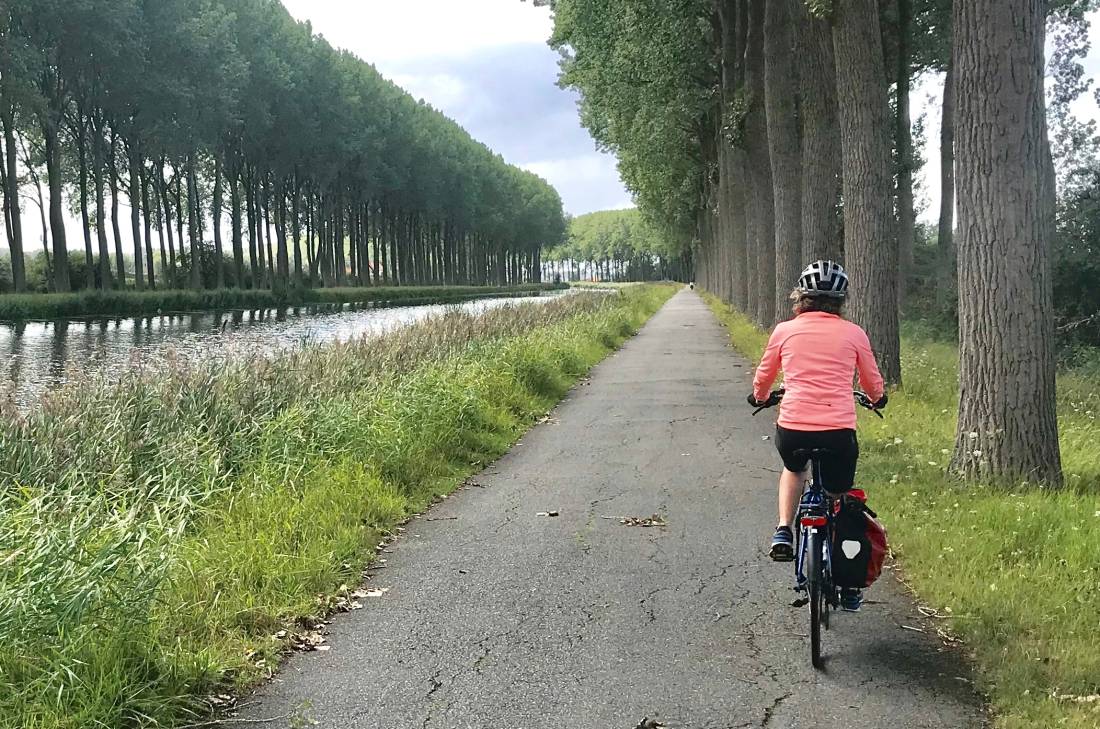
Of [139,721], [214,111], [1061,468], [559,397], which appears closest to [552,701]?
[139,721]

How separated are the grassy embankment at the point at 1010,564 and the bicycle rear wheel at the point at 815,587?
2.40ft

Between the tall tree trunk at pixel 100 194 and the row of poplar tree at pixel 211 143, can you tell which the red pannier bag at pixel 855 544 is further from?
the tall tree trunk at pixel 100 194

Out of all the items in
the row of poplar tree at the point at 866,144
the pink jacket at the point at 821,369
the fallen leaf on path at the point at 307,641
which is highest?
Answer: the row of poplar tree at the point at 866,144

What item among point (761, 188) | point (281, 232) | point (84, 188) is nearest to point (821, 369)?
point (761, 188)

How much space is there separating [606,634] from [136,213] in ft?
148

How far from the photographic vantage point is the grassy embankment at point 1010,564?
3.92 m

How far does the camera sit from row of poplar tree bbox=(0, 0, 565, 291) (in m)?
35.2

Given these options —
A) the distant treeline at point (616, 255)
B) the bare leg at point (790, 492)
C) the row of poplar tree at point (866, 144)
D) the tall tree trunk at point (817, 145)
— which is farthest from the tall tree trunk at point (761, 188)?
the distant treeline at point (616, 255)

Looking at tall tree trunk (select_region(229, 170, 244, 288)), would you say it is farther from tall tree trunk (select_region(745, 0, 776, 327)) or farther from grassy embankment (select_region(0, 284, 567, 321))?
tall tree trunk (select_region(745, 0, 776, 327))

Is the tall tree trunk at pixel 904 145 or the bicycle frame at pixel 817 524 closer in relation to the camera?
the bicycle frame at pixel 817 524

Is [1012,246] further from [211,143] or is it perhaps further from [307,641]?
[211,143]

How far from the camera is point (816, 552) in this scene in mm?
4402

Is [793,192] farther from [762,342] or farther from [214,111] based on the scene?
[214,111]

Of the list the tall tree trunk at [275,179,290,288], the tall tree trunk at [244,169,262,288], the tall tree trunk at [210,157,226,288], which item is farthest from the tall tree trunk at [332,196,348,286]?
the tall tree trunk at [210,157,226,288]
